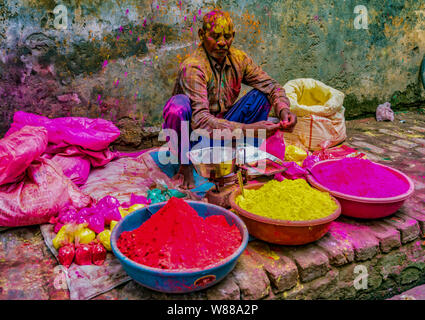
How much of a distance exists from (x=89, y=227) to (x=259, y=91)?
67.5 inches

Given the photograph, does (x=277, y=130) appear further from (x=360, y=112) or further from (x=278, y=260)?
(x=360, y=112)

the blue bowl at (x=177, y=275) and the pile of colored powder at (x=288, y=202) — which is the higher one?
the pile of colored powder at (x=288, y=202)

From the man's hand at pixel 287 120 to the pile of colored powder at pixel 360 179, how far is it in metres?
0.43

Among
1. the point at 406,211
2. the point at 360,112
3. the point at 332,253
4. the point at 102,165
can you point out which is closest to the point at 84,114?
the point at 102,165

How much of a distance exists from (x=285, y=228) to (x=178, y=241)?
22.5 inches

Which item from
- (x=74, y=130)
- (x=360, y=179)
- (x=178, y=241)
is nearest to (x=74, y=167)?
(x=74, y=130)

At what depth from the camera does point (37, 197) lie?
220 cm

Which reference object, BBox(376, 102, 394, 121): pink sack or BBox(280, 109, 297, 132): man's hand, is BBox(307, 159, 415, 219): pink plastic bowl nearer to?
BBox(280, 109, 297, 132): man's hand

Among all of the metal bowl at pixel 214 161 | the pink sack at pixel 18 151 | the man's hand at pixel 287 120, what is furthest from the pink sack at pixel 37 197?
the man's hand at pixel 287 120

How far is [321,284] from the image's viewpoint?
6.46 ft

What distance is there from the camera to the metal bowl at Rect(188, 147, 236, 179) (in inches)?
87.4

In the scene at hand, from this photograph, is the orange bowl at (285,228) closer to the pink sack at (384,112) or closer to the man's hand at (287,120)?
the man's hand at (287,120)

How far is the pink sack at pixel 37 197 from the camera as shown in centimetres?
213

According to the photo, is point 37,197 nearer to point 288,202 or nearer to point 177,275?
point 177,275
